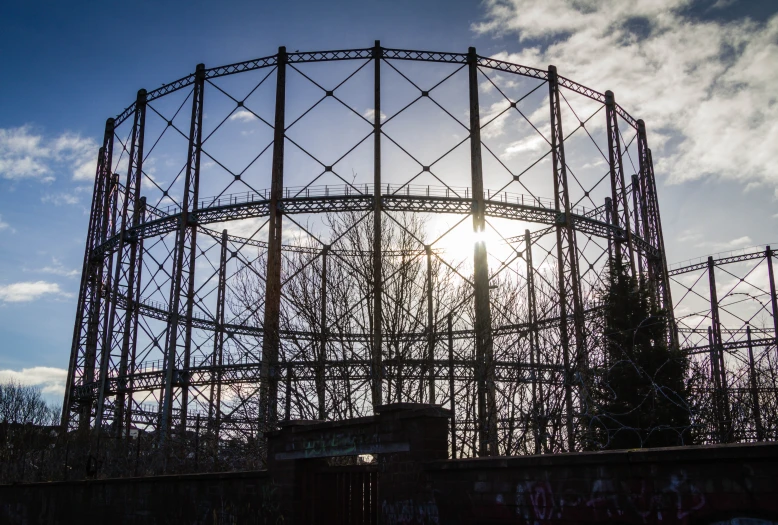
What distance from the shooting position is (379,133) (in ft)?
48.1

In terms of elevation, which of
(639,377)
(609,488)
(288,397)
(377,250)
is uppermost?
(377,250)

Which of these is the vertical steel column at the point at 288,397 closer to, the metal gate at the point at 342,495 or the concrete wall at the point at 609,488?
the metal gate at the point at 342,495

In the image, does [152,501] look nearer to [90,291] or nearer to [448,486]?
[448,486]

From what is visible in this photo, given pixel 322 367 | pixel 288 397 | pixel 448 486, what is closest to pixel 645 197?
pixel 322 367

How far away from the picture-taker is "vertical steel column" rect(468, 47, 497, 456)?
9.84 meters

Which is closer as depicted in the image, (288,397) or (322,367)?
(288,397)

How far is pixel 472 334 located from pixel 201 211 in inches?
281

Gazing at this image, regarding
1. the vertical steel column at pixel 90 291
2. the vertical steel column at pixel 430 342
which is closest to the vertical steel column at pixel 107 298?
the vertical steel column at pixel 90 291

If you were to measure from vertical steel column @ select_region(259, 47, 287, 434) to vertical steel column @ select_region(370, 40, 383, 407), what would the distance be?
5.27 ft

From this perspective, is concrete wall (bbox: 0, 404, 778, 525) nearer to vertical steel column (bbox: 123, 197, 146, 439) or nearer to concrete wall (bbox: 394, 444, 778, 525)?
concrete wall (bbox: 394, 444, 778, 525)

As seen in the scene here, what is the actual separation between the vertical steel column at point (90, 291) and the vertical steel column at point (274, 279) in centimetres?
672

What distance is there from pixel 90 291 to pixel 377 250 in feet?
34.9

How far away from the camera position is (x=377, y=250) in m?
12.0

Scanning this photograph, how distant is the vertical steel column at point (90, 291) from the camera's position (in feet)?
62.2
